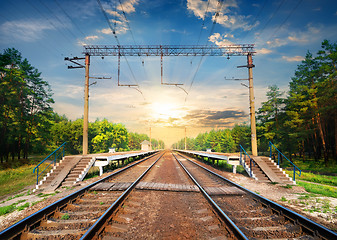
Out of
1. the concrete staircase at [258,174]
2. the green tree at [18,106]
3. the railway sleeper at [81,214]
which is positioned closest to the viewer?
the railway sleeper at [81,214]

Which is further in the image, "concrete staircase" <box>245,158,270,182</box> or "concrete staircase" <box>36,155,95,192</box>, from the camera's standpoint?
Result: "concrete staircase" <box>245,158,270,182</box>

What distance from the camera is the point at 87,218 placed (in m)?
4.33

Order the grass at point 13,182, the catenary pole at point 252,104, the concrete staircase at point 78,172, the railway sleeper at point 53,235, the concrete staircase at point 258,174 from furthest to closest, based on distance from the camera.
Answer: the catenary pole at point 252,104, the grass at point 13,182, the concrete staircase at point 258,174, the concrete staircase at point 78,172, the railway sleeper at point 53,235

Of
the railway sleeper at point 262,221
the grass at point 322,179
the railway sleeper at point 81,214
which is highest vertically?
the railway sleeper at point 81,214

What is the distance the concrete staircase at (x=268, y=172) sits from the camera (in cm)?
970

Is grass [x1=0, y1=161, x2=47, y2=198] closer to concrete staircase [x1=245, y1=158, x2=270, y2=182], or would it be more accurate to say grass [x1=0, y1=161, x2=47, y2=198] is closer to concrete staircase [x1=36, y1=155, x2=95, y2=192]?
concrete staircase [x1=36, y1=155, x2=95, y2=192]

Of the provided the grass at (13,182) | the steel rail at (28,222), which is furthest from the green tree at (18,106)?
the steel rail at (28,222)

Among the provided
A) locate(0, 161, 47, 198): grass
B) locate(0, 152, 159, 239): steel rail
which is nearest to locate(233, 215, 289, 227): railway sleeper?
locate(0, 152, 159, 239): steel rail

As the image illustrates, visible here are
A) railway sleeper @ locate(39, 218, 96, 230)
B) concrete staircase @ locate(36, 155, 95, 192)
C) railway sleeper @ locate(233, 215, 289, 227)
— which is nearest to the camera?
railway sleeper @ locate(39, 218, 96, 230)

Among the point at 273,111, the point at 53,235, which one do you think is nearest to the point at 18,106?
the point at 53,235

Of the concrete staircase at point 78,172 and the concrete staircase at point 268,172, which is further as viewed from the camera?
the concrete staircase at point 268,172

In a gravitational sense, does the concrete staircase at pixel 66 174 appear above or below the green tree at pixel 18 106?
below

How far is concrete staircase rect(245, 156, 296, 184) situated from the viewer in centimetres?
970

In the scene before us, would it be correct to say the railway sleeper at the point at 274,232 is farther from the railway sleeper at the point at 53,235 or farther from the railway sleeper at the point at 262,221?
the railway sleeper at the point at 53,235
